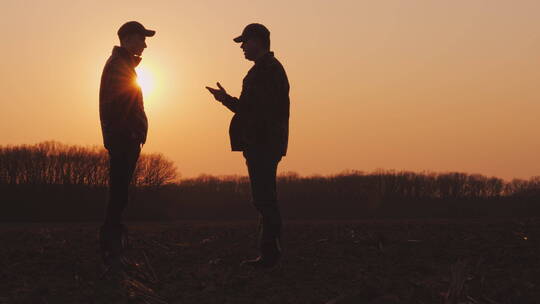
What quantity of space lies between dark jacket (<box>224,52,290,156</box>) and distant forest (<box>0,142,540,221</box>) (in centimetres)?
3226

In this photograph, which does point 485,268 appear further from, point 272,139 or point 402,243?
point 272,139

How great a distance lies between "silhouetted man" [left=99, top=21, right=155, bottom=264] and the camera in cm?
661

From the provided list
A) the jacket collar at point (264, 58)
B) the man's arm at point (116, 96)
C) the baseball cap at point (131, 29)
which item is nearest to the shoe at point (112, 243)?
the man's arm at point (116, 96)

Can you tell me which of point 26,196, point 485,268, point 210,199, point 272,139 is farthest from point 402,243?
point 210,199

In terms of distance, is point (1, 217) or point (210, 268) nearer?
point (210, 268)

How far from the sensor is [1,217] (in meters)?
37.7

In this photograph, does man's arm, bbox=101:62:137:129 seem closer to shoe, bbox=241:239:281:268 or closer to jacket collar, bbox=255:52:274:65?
jacket collar, bbox=255:52:274:65

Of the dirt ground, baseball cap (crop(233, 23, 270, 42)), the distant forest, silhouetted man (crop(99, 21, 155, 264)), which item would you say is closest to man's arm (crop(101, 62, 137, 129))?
silhouetted man (crop(99, 21, 155, 264))

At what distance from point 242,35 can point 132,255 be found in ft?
9.10

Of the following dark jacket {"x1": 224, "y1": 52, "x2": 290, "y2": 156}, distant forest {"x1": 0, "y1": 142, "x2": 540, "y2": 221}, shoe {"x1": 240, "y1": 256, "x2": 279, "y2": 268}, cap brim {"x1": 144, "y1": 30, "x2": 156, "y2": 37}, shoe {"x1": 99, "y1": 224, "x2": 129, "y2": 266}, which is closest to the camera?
shoe {"x1": 240, "y1": 256, "x2": 279, "y2": 268}

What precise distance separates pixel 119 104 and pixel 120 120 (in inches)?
6.8

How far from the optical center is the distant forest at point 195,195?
41.3 metres

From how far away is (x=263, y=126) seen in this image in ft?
21.7

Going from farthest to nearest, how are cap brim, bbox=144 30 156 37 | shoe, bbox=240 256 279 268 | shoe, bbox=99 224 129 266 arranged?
cap brim, bbox=144 30 156 37 < shoe, bbox=99 224 129 266 < shoe, bbox=240 256 279 268
